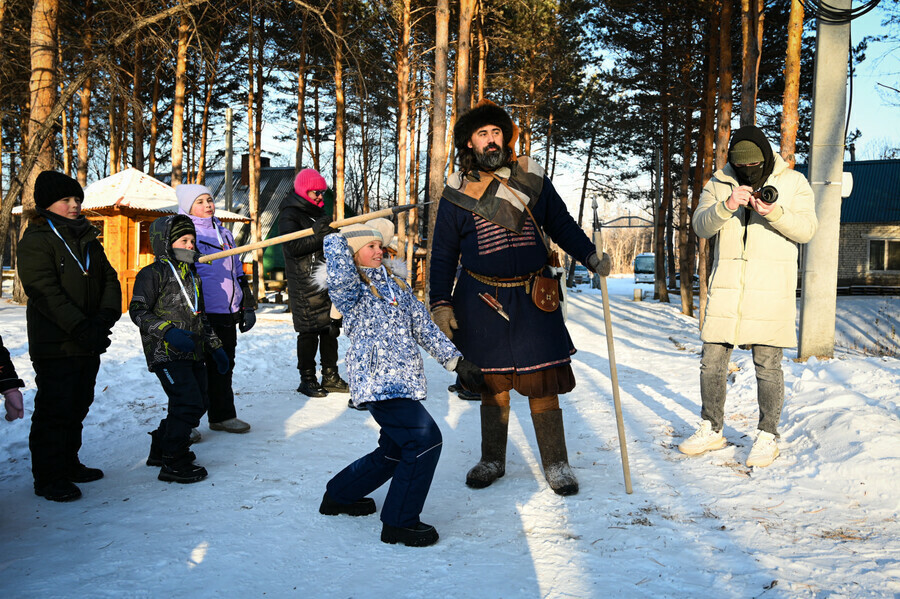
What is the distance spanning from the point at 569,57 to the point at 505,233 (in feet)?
81.8

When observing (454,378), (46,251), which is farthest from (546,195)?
(454,378)

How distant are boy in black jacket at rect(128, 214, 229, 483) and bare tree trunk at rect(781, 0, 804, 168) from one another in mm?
8228

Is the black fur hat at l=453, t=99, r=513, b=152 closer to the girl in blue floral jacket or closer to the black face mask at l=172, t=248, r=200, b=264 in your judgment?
the girl in blue floral jacket

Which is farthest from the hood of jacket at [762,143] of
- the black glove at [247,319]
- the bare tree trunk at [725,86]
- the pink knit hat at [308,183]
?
the bare tree trunk at [725,86]

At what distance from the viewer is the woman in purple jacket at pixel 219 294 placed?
16.4ft

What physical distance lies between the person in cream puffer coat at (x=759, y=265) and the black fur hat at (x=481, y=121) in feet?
4.67

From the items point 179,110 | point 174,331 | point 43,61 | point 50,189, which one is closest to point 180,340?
point 174,331

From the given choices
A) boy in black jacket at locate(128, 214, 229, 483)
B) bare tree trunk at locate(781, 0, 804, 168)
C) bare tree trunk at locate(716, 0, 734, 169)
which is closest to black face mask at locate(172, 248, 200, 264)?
boy in black jacket at locate(128, 214, 229, 483)

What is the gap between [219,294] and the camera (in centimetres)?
513

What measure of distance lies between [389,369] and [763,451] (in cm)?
255

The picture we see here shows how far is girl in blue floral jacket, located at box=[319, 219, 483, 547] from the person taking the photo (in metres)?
3.19

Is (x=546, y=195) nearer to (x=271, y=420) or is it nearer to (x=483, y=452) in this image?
(x=483, y=452)

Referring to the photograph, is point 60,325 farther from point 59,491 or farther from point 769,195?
point 769,195

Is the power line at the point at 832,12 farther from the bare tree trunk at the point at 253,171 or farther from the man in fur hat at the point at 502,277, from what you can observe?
the bare tree trunk at the point at 253,171
